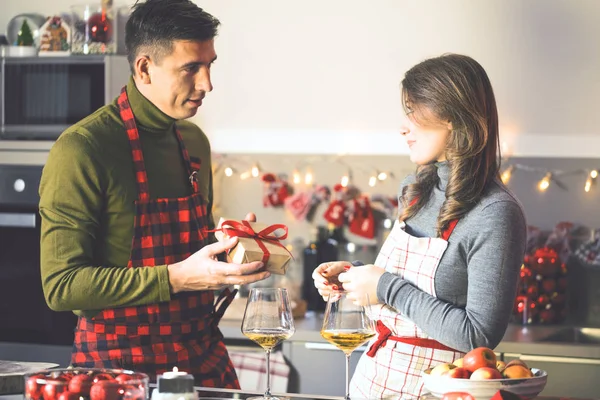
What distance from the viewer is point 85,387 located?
1.49 metres

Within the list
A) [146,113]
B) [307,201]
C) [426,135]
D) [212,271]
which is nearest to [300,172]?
[307,201]

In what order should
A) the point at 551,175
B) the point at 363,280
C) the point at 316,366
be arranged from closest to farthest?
the point at 363,280 < the point at 316,366 < the point at 551,175

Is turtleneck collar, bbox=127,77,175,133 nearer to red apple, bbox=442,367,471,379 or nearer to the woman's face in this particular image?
the woman's face

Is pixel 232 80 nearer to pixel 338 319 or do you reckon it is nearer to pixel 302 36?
pixel 302 36

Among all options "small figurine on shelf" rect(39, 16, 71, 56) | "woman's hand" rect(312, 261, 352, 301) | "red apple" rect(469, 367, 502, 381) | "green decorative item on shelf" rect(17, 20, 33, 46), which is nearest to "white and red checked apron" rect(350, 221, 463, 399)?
"woman's hand" rect(312, 261, 352, 301)

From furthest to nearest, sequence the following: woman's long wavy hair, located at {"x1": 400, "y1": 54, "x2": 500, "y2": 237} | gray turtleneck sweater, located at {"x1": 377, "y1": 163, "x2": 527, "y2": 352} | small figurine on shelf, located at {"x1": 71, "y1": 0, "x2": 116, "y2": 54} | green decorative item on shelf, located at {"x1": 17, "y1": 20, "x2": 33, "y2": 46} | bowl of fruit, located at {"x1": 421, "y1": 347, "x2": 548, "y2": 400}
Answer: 1. green decorative item on shelf, located at {"x1": 17, "y1": 20, "x2": 33, "y2": 46}
2. small figurine on shelf, located at {"x1": 71, "y1": 0, "x2": 116, "y2": 54}
3. woman's long wavy hair, located at {"x1": 400, "y1": 54, "x2": 500, "y2": 237}
4. gray turtleneck sweater, located at {"x1": 377, "y1": 163, "x2": 527, "y2": 352}
5. bowl of fruit, located at {"x1": 421, "y1": 347, "x2": 548, "y2": 400}

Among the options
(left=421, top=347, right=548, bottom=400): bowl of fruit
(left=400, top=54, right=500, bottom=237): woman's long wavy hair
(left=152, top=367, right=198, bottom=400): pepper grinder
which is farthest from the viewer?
(left=400, top=54, right=500, bottom=237): woman's long wavy hair

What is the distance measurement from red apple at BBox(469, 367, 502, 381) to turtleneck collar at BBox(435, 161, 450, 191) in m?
0.60

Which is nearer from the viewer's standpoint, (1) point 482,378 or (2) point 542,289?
(1) point 482,378

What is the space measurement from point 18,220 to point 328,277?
161 centimetres

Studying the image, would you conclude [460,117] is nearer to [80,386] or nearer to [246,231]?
[246,231]

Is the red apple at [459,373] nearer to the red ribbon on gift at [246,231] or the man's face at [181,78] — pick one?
the red ribbon on gift at [246,231]

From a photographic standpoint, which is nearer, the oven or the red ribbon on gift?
the red ribbon on gift

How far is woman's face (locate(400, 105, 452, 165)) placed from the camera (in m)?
2.13
